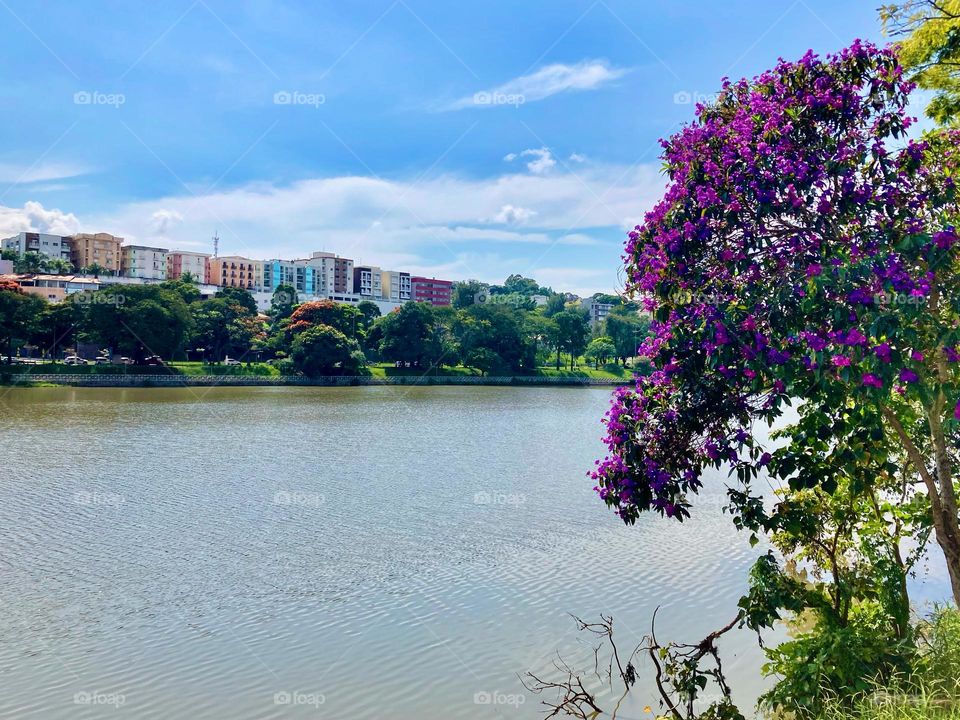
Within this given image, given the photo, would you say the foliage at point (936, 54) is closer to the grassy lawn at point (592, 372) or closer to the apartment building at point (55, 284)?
the grassy lawn at point (592, 372)

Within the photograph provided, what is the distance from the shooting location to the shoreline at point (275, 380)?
5125 cm

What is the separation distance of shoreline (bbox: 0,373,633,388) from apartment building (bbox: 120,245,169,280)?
70281mm

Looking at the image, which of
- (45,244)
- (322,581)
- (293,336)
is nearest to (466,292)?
(293,336)

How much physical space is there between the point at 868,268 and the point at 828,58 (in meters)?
1.84

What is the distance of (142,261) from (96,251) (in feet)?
22.4

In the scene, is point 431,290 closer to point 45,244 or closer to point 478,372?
point 45,244

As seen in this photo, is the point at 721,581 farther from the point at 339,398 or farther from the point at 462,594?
the point at 339,398
